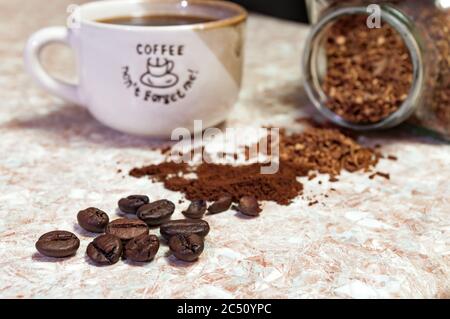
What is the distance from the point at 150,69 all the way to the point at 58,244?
275 millimetres

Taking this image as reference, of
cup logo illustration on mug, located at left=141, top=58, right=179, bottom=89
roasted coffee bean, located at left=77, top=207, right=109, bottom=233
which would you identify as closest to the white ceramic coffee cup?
cup logo illustration on mug, located at left=141, top=58, right=179, bottom=89

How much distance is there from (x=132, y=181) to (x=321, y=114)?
34 centimetres

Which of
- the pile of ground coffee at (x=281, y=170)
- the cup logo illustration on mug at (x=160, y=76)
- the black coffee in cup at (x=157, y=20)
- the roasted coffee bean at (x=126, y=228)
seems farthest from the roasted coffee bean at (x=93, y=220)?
the black coffee in cup at (x=157, y=20)

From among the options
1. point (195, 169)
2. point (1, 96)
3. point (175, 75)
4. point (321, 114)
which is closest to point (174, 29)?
point (175, 75)

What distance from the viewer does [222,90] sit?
79cm

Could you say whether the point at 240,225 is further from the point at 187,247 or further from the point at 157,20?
the point at 157,20

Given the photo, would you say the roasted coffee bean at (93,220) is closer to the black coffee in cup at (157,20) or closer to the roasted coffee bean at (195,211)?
the roasted coffee bean at (195,211)

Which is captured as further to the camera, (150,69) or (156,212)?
(150,69)

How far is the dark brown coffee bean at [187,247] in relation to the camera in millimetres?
536

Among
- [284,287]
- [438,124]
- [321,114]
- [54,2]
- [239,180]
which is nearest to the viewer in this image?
[284,287]

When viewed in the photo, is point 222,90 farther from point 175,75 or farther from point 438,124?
point 438,124

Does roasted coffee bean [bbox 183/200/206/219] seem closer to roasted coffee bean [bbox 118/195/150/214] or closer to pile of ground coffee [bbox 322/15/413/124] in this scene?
roasted coffee bean [bbox 118/195/150/214]

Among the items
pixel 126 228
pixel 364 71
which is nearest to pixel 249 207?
pixel 126 228

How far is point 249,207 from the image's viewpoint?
0.62 m
